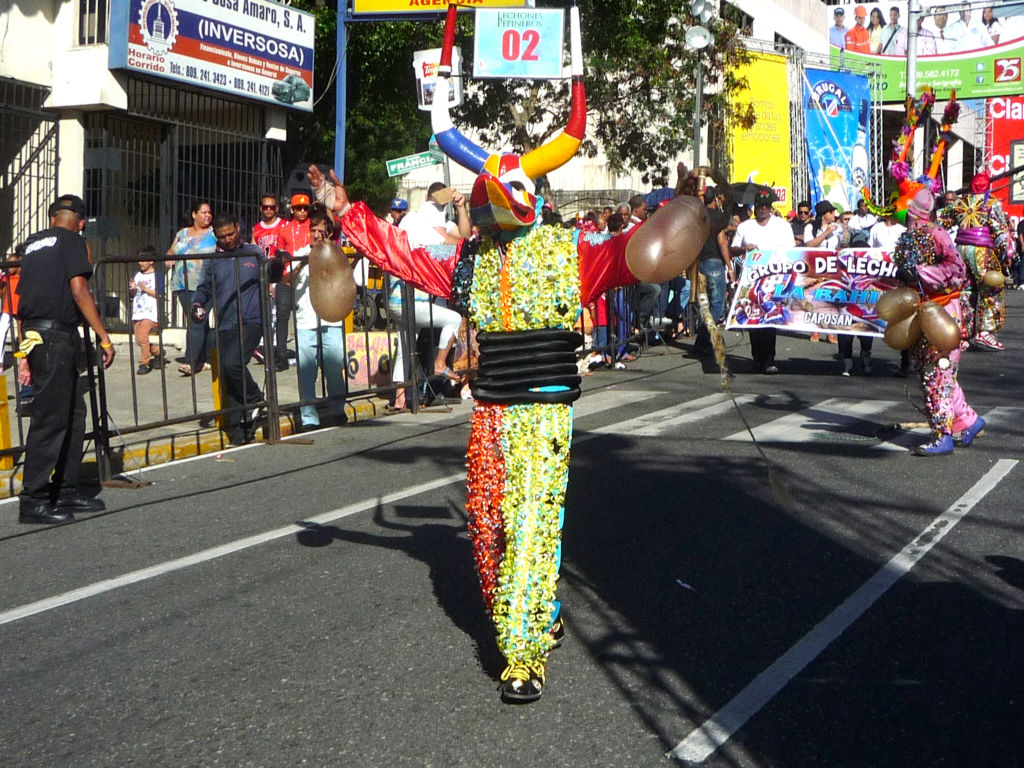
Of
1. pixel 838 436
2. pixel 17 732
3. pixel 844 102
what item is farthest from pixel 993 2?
pixel 17 732

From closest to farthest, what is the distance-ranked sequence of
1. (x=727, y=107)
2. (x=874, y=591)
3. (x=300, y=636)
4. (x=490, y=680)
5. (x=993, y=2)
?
(x=490, y=680)
(x=300, y=636)
(x=874, y=591)
(x=727, y=107)
(x=993, y=2)

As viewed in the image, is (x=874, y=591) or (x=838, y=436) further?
(x=838, y=436)

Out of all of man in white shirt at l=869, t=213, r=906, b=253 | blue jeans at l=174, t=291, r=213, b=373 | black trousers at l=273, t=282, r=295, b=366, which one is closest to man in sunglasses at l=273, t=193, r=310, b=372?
black trousers at l=273, t=282, r=295, b=366

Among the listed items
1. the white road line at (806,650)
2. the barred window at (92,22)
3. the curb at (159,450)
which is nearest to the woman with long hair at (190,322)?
the curb at (159,450)

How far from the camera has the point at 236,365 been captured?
412 inches

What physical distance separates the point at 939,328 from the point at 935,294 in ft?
1.74

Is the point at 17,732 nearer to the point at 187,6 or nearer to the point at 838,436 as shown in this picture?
the point at 838,436

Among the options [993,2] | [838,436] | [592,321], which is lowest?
[838,436]

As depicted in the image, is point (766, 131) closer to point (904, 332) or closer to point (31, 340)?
point (904, 332)

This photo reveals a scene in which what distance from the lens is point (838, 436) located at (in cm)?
994

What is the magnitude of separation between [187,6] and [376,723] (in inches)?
586

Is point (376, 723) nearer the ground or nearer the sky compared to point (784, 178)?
nearer the ground

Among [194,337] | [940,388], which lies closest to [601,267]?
[940,388]

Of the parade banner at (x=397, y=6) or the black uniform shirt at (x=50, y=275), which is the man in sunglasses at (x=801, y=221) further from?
the black uniform shirt at (x=50, y=275)
